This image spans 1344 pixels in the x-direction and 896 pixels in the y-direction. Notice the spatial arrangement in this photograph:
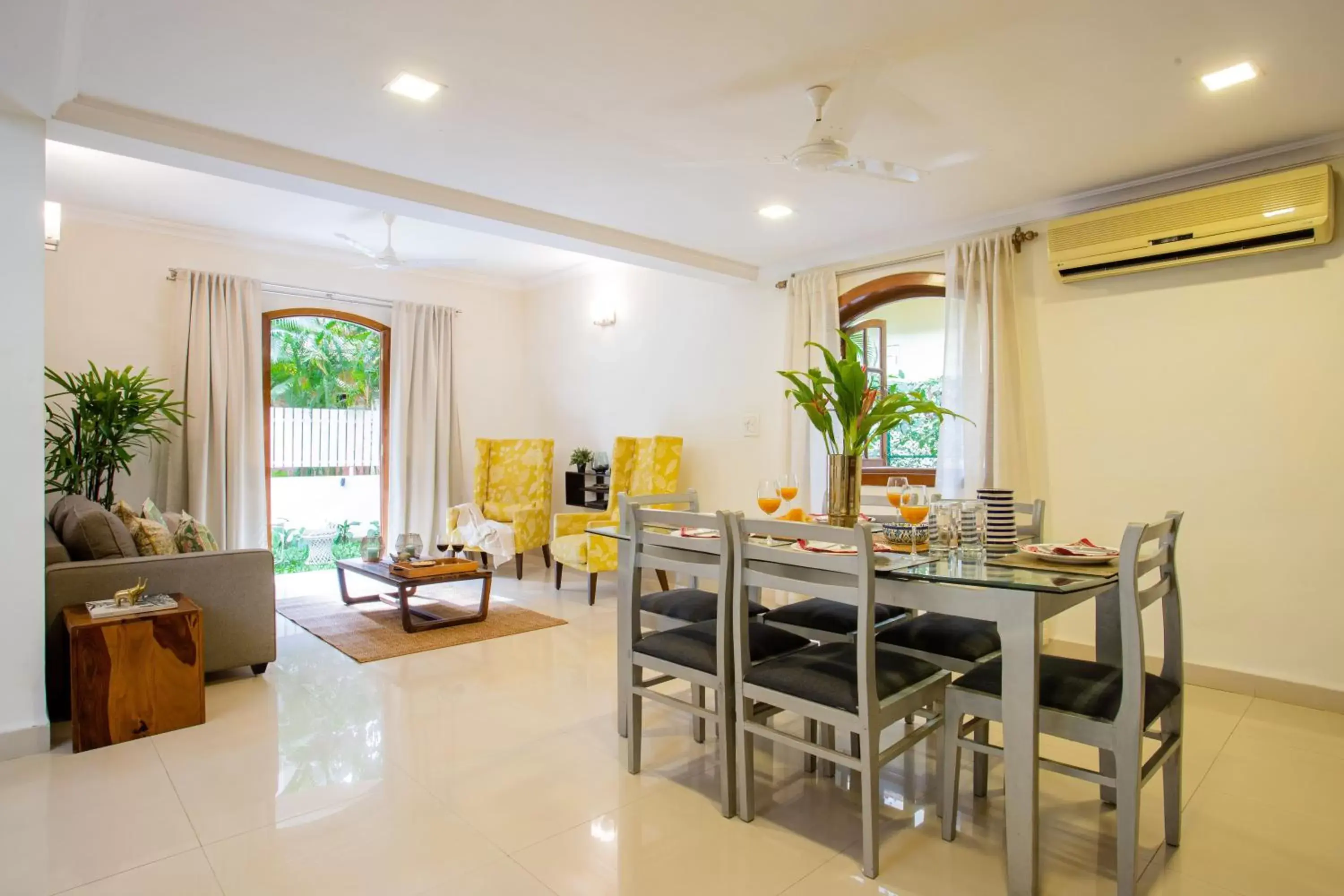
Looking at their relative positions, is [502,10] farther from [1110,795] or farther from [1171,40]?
[1110,795]

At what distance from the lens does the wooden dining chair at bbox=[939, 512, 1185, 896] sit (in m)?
1.69

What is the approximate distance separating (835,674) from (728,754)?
0.44 m

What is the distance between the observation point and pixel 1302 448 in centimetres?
315

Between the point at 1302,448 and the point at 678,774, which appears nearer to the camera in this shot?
the point at 678,774

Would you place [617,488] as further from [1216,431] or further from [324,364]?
[1216,431]

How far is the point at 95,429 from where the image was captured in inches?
173

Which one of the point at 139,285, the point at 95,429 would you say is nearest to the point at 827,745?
the point at 95,429

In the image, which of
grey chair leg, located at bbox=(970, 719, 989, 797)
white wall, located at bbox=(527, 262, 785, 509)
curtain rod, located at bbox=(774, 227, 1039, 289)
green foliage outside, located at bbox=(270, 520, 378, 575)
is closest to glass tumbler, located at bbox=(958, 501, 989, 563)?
grey chair leg, located at bbox=(970, 719, 989, 797)

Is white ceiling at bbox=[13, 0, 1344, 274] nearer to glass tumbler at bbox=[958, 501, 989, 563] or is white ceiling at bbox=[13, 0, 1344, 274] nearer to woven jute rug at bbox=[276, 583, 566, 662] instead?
glass tumbler at bbox=[958, 501, 989, 563]

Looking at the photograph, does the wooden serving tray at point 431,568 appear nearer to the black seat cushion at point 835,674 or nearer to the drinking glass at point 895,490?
the black seat cushion at point 835,674

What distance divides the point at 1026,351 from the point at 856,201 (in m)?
1.26

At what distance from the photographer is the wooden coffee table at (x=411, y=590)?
4.18 m

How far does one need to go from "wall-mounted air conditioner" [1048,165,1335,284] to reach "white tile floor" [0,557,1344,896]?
2061 mm

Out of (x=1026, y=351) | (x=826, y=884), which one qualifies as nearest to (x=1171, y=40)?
(x=1026, y=351)
